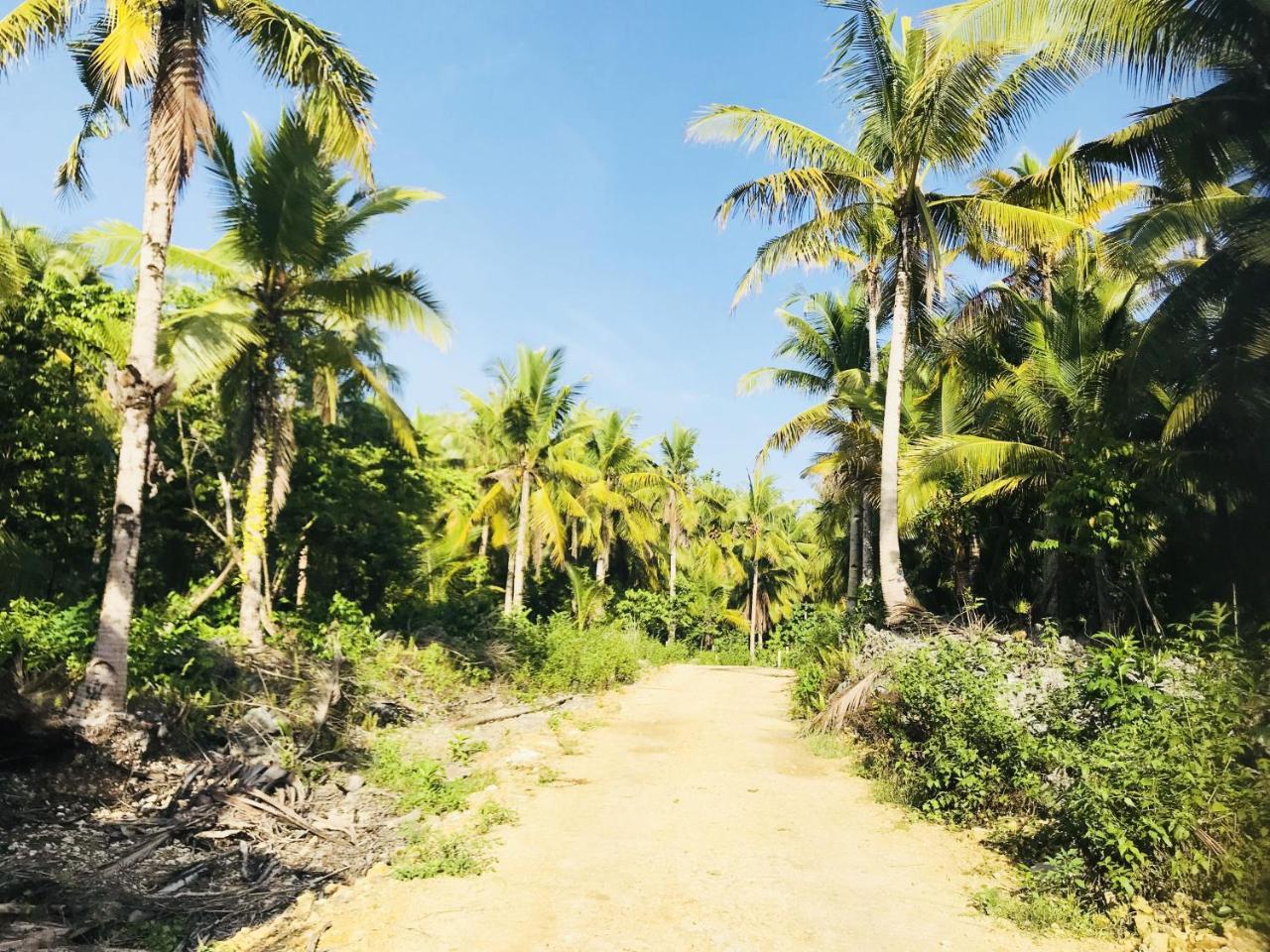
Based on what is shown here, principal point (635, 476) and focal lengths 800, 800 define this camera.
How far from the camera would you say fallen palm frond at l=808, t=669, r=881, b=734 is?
31.6 ft

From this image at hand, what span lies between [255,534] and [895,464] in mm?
9751

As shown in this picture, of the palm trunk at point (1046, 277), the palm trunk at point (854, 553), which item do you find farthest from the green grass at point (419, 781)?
the palm trunk at point (1046, 277)

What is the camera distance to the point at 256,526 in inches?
472

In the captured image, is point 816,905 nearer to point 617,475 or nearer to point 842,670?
point 842,670

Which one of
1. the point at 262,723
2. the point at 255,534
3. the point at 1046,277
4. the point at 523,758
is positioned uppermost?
the point at 1046,277

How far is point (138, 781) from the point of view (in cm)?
678

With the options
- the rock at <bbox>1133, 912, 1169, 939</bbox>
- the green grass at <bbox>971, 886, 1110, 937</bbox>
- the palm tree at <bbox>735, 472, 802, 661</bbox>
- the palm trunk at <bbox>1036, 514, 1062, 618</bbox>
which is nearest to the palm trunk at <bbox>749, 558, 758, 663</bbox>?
the palm tree at <bbox>735, 472, 802, 661</bbox>

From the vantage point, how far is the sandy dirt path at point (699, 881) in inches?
180

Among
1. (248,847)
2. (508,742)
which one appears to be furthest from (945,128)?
(248,847)

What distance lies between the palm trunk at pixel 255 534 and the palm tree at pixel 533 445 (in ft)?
27.4

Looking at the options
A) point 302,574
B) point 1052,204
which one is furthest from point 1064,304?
point 302,574

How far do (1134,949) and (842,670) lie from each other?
738 cm

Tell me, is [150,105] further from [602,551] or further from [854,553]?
[602,551]

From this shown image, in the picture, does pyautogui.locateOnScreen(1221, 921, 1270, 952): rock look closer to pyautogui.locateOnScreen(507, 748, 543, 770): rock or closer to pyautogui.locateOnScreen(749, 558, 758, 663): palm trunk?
pyautogui.locateOnScreen(507, 748, 543, 770): rock
